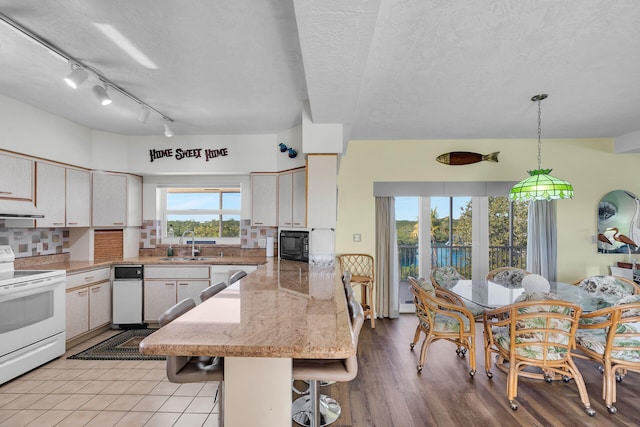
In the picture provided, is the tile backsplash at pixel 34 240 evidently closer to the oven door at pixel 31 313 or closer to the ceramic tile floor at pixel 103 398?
the oven door at pixel 31 313

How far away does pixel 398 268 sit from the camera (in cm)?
484

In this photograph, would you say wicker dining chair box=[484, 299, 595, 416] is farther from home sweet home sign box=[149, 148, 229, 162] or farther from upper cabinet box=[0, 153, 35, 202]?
upper cabinet box=[0, 153, 35, 202]

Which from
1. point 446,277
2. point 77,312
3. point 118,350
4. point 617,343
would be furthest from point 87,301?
point 617,343

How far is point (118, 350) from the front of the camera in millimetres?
3393

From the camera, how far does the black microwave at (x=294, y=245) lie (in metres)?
3.69

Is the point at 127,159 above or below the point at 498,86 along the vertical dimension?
below

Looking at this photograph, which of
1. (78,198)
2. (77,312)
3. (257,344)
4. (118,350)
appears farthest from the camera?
(78,198)

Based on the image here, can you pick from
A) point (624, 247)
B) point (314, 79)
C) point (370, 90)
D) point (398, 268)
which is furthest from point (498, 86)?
point (624, 247)

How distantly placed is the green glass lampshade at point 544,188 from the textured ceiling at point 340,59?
2.56 feet

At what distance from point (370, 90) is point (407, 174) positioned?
6.65ft

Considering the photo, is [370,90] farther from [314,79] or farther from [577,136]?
[577,136]

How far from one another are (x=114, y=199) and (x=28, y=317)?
181 cm

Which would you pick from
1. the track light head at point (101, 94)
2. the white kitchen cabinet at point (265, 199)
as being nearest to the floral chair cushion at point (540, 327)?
the white kitchen cabinet at point (265, 199)

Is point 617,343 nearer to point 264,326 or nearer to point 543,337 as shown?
point 543,337
